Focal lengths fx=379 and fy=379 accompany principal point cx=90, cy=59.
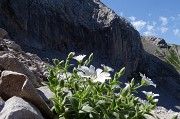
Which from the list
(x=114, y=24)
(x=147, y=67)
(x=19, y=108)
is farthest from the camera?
(x=147, y=67)

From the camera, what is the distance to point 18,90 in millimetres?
2705

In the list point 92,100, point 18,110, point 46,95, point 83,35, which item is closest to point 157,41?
point 83,35

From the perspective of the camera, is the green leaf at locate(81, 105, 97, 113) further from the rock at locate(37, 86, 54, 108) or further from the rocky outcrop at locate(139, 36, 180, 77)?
the rocky outcrop at locate(139, 36, 180, 77)

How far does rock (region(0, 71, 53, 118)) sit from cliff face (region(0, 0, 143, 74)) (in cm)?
1543

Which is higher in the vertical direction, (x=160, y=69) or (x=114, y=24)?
(x=114, y=24)

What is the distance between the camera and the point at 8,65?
3.45 meters

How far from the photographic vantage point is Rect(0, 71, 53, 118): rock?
106 inches

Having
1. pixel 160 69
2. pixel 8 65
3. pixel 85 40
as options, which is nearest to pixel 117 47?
pixel 85 40

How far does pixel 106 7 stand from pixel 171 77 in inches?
413

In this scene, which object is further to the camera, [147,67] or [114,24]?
[147,67]

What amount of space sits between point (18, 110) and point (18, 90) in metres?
0.42

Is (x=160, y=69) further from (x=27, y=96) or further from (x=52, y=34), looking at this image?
(x=27, y=96)

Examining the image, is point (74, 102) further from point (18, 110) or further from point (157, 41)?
point (157, 41)

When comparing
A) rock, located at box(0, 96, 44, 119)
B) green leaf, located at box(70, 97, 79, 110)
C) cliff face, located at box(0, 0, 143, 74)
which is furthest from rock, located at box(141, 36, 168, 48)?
rock, located at box(0, 96, 44, 119)
